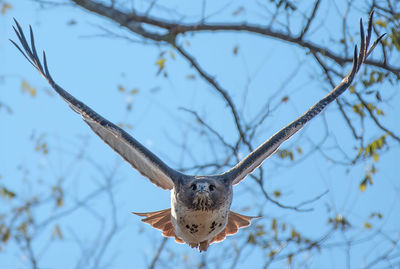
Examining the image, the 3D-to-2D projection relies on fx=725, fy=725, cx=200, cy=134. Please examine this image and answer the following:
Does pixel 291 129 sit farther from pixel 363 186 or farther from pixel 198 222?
pixel 363 186

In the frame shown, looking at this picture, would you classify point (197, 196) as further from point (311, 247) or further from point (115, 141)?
point (311, 247)

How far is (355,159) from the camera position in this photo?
30.8 ft

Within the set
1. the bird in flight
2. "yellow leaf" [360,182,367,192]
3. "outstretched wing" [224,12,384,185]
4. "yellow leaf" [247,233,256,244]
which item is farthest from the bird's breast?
Result: "yellow leaf" [360,182,367,192]

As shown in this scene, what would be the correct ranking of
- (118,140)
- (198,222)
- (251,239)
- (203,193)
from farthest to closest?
(251,239)
(118,140)
(198,222)
(203,193)

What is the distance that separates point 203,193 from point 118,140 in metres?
1.74

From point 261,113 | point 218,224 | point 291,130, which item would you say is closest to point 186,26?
point 261,113

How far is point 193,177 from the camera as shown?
8297 mm

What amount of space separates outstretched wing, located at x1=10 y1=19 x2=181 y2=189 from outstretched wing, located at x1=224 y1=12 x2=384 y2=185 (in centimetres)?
76

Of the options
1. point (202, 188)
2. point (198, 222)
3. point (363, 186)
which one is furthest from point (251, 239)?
point (202, 188)

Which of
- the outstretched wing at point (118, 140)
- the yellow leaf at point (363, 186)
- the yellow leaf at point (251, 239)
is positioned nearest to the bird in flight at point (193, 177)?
the outstretched wing at point (118, 140)

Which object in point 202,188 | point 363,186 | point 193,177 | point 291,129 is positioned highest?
point 363,186

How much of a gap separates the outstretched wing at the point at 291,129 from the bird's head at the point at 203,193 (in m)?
0.33

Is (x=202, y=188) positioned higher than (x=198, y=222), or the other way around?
(x=202, y=188)

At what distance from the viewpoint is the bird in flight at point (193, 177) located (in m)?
8.05
